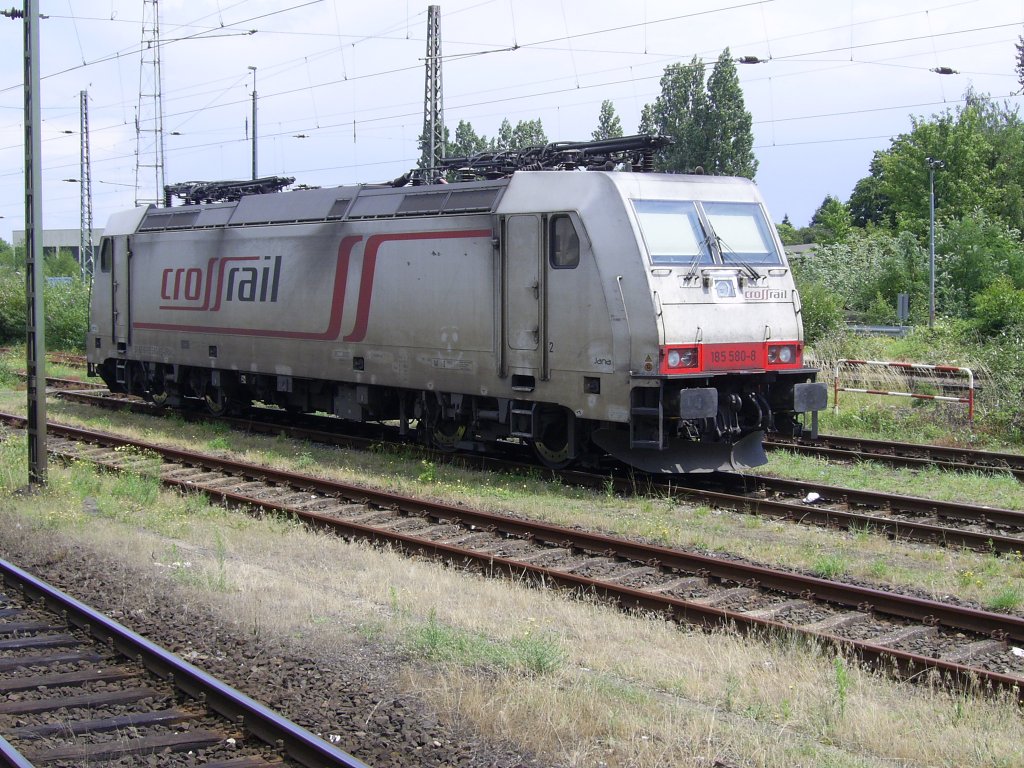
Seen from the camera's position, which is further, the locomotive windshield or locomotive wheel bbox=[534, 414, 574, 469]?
locomotive wheel bbox=[534, 414, 574, 469]

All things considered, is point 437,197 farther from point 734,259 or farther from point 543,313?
point 734,259

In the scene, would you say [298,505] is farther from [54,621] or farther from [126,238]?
[126,238]

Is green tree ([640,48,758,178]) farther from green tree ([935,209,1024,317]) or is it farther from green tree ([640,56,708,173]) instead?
green tree ([935,209,1024,317])

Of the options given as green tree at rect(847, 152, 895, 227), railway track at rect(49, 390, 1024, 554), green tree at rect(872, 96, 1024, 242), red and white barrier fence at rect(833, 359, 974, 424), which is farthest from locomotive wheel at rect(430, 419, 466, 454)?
green tree at rect(847, 152, 895, 227)

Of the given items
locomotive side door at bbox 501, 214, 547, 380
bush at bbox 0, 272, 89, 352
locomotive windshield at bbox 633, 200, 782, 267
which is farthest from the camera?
bush at bbox 0, 272, 89, 352

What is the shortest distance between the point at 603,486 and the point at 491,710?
6970mm

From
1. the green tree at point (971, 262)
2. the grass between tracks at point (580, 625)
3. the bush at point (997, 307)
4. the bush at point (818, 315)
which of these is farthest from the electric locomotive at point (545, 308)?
the green tree at point (971, 262)

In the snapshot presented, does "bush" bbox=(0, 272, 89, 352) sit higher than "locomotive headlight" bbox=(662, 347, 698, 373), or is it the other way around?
"bush" bbox=(0, 272, 89, 352)

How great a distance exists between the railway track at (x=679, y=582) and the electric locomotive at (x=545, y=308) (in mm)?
2135

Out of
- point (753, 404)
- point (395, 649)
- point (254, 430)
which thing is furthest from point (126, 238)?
point (395, 649)

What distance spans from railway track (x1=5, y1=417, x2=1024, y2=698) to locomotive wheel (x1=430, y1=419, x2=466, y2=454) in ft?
7.70

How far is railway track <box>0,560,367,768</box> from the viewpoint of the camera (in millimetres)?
5215

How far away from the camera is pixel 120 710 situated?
230 inches

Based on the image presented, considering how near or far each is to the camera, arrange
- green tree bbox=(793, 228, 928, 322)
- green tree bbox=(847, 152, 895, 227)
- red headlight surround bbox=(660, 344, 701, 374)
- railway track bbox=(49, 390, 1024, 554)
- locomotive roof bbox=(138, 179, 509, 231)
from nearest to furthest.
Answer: railway track bbox=(49, 390, 1024, 554) < red headlight surround bbox=(660, 344, 701, 374) < locomotive roof bbox=(138, 179, 509, 231) < green tree bbox=(793, 228, 928, 322) < green tree bbox=(847, 152, 895, 227)
